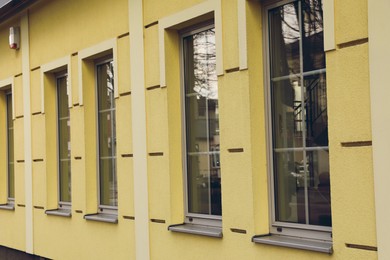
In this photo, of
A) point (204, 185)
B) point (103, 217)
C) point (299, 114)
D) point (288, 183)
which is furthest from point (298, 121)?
point (103, 217)

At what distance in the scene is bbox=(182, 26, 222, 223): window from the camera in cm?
736

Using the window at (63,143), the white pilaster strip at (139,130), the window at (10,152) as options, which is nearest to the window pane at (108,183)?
the white pilaster strip at (139,130)

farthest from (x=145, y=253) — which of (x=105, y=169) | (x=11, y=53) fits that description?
(x=11, y=53)

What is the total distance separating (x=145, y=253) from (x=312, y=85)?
10.2 feet

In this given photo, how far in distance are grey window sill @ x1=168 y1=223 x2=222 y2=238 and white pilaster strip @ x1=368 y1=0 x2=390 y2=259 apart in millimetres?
2099

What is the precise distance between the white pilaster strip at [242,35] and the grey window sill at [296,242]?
5.00 feet

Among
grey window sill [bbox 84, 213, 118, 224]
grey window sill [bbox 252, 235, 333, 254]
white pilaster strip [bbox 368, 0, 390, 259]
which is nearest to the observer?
white pilaster strip [bbox 368, 0, 390, 259]

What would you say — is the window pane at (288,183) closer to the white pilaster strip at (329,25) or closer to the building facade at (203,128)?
the building facade at (203,128)

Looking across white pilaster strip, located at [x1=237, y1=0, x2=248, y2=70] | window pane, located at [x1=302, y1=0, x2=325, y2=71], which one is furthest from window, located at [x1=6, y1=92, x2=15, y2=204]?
window pane, located at [x1=302, y1=0, x2=325, y2=71]

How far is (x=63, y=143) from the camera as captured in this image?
35.9 feet

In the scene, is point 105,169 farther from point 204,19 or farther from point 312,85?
point 312,85

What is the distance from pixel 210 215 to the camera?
7.41m

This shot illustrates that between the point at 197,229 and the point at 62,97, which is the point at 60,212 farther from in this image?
the point at 197,229

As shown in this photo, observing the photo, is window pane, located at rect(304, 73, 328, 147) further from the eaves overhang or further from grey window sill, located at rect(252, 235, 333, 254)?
the eaves overhang
